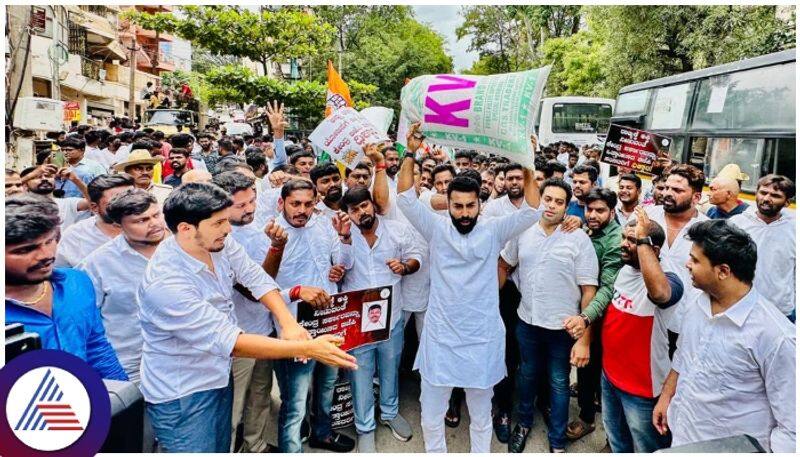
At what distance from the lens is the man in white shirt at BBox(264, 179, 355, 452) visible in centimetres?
293

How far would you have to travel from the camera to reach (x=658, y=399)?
2.43m

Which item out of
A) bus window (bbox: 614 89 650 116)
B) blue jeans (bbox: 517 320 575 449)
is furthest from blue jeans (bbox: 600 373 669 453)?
bus window (bbox: 614 89 650 116)

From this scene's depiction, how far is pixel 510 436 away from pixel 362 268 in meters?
1.54

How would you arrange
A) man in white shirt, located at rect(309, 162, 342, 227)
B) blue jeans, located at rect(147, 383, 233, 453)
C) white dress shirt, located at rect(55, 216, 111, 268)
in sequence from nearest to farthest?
blue jeans, located at rect(147, 383, 233, 453), white dress shirt, located at rect(55, 216, 111, 268), man in white shirt, located at rect(309, 162, 342, 227)

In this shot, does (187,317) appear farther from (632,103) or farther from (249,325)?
(632,103)

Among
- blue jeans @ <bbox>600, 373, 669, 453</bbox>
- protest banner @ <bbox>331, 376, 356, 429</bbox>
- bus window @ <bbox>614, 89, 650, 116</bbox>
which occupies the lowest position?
protest banner @ <bbox>331, 376, 356, 429</bbox>

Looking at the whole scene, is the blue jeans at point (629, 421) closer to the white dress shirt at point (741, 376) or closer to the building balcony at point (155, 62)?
the white dress shirt at point (741, 376)

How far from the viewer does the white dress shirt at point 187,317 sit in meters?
1.97

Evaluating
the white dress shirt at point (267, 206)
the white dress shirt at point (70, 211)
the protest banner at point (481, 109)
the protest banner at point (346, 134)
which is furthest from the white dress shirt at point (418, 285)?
the white dress shirt at point (70, 211)

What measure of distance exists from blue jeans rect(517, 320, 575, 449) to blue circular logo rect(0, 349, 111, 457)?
2550 millimetres

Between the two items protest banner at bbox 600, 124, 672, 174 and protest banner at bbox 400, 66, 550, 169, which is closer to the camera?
protest banner at bbox 400, 66, 550, 169

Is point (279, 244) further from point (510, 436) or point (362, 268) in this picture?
point (510, 436)

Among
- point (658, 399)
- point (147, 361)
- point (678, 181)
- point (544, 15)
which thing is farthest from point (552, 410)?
point (544, 15)

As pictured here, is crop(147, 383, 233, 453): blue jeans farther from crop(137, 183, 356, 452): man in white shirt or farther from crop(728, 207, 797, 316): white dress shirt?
crop(728, 207, 797, 316): white dress shirt
